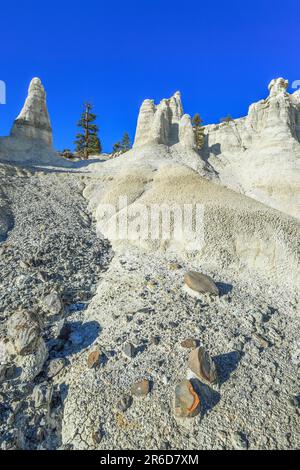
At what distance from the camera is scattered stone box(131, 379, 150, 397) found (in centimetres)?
646

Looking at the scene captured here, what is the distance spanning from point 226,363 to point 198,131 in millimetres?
51824

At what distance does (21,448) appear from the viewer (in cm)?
547

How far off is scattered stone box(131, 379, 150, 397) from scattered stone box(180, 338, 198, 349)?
1.71 m

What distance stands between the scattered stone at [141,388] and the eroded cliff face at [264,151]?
31412 millimetres

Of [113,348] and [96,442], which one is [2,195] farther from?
[96,442]

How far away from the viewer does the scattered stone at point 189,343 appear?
7.89 m

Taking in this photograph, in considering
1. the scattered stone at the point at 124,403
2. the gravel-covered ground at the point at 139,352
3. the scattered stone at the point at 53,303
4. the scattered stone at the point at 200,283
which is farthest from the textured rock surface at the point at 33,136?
the scattered stone at the point at 124,403

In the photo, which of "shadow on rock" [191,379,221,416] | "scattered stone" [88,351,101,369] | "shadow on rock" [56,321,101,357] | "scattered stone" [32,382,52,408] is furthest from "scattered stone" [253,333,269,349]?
"scattered stone" [32,382,52,408]

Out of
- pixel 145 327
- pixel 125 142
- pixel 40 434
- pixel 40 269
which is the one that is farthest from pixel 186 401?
pixel 125 142

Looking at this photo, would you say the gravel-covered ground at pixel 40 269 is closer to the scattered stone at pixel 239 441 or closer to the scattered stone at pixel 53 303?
the scattered stone at pixel 53 303

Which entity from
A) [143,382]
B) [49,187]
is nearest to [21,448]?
[143,382]

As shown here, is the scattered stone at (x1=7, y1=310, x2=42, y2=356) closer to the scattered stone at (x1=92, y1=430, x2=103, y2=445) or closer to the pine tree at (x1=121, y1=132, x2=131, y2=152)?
the scattered stone at (x1=92, y1=430, x2=103, y2=445)

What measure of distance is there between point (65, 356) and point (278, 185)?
34.7 m

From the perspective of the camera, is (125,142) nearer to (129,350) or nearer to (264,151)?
(264,151)
